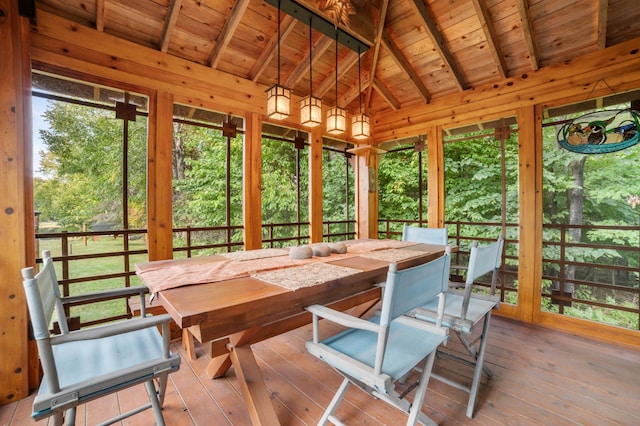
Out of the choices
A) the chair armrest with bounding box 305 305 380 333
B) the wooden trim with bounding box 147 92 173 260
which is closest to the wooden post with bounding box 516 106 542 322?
the chair armrest with bounding box 305 305 380 333

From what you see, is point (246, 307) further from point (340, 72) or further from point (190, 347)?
point (340, 72)

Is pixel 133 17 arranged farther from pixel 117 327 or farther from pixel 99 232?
pixel 117 327

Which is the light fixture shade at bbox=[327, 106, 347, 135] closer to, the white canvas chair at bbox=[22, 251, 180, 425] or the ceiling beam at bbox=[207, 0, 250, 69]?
the ceiling beam at bbox=[207, 0, 250, 69]

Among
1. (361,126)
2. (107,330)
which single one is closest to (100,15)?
(361,126)

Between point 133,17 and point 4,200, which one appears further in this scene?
point 133,17

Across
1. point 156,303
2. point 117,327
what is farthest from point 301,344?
point 117,327

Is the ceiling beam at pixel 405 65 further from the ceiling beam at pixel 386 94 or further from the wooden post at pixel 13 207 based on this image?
the wooden post at pixel 13 207

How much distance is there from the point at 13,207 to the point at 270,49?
98.0 inches

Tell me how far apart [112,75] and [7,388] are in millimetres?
2386

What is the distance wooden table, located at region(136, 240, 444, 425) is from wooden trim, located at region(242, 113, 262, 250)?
106cm

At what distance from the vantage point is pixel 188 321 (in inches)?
39.3

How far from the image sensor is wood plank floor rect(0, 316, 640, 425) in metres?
1.59

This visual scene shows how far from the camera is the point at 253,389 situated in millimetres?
1488

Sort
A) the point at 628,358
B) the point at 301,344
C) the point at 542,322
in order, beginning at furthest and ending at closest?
1. the point at 542,322
2. the point at 301,344
3. the point at 628,358
